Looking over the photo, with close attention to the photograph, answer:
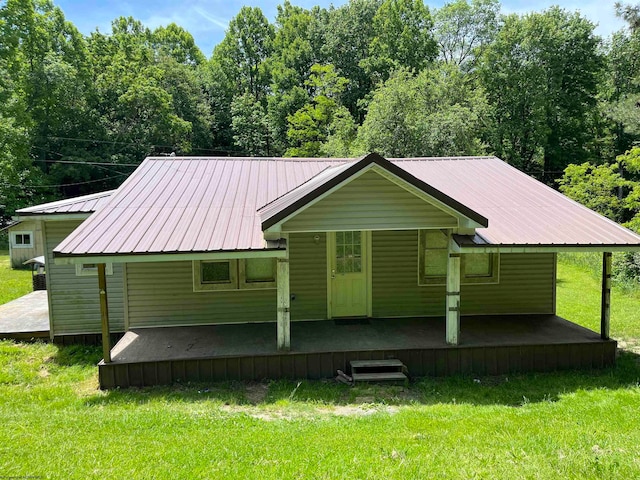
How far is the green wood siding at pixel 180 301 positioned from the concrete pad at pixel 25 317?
2.36 metres

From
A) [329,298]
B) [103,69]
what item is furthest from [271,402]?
[103,69]

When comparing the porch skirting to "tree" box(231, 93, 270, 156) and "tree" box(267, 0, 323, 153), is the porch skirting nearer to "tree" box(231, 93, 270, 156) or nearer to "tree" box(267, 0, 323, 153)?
"tree" box(267, 0, 323, 153)

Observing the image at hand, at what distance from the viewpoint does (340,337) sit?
7578mm

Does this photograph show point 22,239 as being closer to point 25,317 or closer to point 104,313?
point 25,317

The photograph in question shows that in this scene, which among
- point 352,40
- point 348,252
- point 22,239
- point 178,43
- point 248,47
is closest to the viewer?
point 348,252

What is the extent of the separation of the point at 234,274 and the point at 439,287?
4292 mm

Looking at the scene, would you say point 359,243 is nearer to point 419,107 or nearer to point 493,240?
point 493,240

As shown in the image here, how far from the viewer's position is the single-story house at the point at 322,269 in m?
6.62

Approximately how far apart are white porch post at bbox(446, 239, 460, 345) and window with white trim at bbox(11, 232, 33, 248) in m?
18.4

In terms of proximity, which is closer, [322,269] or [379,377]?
[379,377]

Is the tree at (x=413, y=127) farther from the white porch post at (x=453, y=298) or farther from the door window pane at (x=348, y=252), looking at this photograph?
the white porch post at (x=453, y=298)

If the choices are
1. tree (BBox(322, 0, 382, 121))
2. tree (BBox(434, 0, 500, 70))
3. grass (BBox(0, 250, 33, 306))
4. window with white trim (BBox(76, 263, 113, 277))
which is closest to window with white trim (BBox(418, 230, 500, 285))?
window with white trim (BBox(76, 263, 113, 277))

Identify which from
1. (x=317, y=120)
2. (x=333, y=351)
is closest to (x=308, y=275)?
(x=333, y=351)

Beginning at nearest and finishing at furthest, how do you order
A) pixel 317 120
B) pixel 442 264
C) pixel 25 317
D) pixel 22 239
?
pixel 442 264
pixel 25 317
pixel 22 239
pixel 317 120
